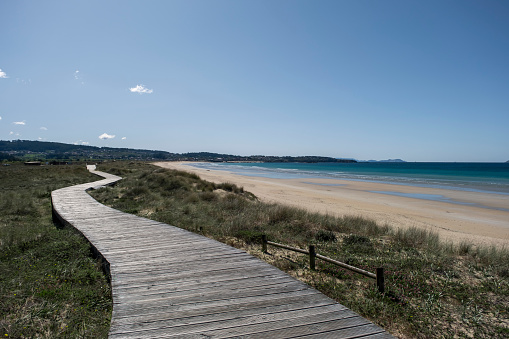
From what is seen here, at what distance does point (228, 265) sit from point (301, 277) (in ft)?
4.89

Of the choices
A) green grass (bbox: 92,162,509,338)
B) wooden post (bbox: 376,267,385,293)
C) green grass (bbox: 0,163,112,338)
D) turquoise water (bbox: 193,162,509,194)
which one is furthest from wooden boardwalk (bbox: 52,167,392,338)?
turquoise water (bbox: 193,162,509,194)

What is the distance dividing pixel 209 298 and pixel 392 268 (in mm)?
4222

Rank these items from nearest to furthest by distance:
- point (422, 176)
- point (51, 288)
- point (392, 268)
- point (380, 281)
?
point (51, 288)
point (380, 281)
point (392, 268)
point (422, 176)

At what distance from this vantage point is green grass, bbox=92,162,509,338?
3998mm

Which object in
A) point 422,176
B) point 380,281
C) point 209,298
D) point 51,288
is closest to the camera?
point 209,298

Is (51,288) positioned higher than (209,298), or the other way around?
(209,298)

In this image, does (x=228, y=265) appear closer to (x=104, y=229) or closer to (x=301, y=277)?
(x=301, y=277)

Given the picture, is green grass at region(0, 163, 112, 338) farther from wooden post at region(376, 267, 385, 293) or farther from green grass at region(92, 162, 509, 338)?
wooden post at region(376, 267, 385, 293)

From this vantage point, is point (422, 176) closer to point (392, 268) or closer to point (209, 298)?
point (392, 268)

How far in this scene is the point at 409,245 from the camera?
7.77 m

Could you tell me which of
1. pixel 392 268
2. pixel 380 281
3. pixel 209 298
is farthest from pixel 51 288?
pixel 392 268

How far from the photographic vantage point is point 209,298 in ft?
11.7

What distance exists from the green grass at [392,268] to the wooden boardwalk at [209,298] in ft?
3.49

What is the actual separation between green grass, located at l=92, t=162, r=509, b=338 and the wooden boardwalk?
106 centimetres
